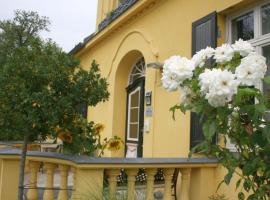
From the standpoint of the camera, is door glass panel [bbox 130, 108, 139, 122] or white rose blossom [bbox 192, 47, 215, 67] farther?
door glass panel [bbox 130, 108, 139, 122]

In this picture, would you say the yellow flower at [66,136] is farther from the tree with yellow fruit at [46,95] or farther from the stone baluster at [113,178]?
the stone baluster at [113,178]

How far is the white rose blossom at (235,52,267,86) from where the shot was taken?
79.9 inches

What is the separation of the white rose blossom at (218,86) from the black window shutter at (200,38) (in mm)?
2895

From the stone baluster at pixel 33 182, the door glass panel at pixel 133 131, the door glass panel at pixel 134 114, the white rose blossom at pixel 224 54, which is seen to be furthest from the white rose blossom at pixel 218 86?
the door glass panel at pixel 133 131

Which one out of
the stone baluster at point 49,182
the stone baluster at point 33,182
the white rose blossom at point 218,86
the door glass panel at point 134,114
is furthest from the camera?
the door glass panel at point 134,114

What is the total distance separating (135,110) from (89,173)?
4.85 m

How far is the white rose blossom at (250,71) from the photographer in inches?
79.9

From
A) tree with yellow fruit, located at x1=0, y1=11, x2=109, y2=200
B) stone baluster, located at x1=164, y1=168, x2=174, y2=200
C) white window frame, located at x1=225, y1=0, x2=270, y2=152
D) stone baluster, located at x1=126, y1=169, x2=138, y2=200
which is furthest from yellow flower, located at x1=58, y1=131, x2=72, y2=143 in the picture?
white window frame, located at x1=225, y1=0, x2=270, y2=152

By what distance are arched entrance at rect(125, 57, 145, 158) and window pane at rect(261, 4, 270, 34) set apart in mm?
3487

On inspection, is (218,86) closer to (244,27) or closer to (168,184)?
(168,184)

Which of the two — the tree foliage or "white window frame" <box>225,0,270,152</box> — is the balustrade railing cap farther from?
"white window frame" <box>225,0,270,152</box>

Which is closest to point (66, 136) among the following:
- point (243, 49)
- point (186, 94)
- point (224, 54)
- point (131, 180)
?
point (131, 180)

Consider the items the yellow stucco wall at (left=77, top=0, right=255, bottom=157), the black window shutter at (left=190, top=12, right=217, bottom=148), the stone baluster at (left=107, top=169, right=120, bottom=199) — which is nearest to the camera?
the stone baluster at (left=107, top=169, right=120, bottom=199)

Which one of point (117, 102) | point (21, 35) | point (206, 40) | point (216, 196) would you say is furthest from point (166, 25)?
point (21, 35)
